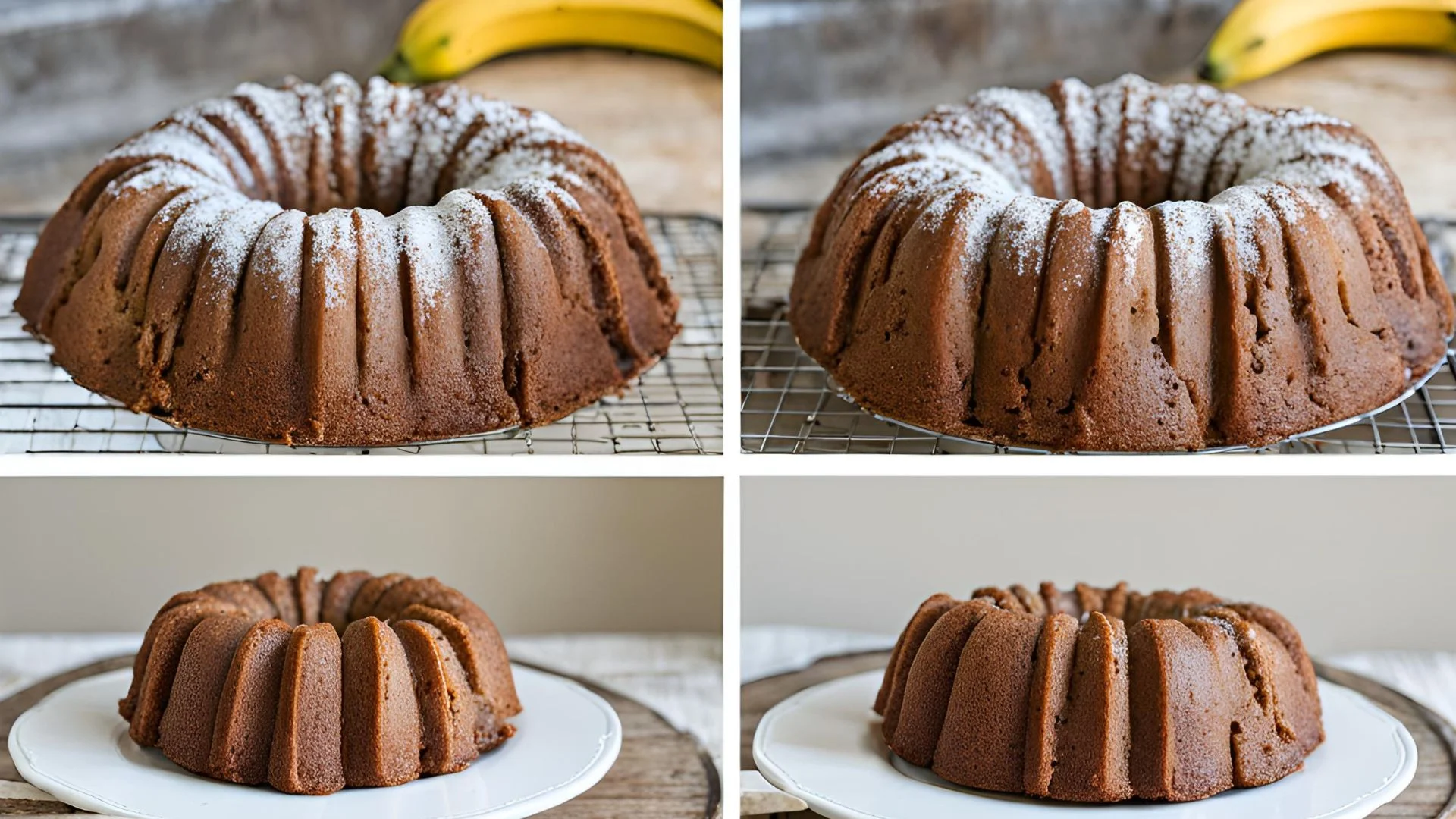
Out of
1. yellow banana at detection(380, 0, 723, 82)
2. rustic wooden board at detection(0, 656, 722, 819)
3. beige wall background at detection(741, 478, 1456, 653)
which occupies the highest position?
yellow banana at detection(380, 0, 723, 82)

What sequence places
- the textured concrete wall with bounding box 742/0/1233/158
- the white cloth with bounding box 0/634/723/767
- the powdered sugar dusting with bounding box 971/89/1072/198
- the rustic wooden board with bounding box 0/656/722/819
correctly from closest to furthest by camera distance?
the rustic wooden board with bounding box 0/656/722/819
the powdered sugar dusting with bounding box 971/89/1072/198
the white cloth with bounding box 0/634/723/767
the textured concrete wall with bounding box 742/0/1233/158

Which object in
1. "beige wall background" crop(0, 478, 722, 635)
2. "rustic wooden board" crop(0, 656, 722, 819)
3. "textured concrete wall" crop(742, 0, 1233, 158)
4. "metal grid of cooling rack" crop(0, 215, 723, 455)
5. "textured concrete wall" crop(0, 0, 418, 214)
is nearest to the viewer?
"metal grid of cooling rack" crop(0, 215, 723, 455)

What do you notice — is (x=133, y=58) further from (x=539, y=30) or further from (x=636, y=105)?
(x=636, y=105)

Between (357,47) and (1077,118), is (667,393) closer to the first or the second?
(1077,118)

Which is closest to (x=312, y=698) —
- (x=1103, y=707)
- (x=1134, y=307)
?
(x=1103, y=707)

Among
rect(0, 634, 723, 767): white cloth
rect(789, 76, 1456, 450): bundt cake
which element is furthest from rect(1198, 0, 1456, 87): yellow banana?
rect(0, 634, 723, 767): white cloth

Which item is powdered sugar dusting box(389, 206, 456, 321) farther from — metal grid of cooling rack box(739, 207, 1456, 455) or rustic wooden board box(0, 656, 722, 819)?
rustic wooden board box(0, 656, 722, 819)

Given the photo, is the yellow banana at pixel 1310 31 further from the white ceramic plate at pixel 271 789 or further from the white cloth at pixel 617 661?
the white ceramic plate at pixel 271 789
